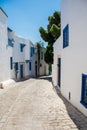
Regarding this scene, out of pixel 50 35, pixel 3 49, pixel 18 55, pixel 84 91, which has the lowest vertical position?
pixel 84 91

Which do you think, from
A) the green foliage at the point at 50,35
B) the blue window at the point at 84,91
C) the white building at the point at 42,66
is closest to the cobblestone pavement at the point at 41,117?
the blue window at the point at 84,91

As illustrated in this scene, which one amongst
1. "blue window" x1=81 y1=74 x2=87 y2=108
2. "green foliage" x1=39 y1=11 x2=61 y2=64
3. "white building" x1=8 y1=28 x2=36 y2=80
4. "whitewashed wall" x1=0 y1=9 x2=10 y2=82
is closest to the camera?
"blue window" x1=81 y1=74 x2=87 y2=108

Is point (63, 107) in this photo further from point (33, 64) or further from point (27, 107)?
point (33, 64)

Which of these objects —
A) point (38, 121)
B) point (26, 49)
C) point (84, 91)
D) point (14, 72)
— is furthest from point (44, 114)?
point (26, 49)

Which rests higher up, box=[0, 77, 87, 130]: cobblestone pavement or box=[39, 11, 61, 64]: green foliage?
box=[39, 11, 61, 64]: green foliage

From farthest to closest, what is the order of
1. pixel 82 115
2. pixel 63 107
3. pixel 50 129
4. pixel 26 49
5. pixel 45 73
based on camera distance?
pixel 45 73
pixel 26 49
pixel 63 107
pixel 82 115
pixel 50 129

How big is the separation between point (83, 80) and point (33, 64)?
21904 mm

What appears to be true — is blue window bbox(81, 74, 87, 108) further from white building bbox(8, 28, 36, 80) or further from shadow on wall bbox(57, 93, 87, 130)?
white building bbox(8, 28, 36, 80)

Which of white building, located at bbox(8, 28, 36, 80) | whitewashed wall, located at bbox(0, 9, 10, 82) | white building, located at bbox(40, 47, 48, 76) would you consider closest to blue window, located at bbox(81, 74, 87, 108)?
whitewashed wall, located at bbox(0, 9, 10, 82)

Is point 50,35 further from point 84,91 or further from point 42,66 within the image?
point 84,91

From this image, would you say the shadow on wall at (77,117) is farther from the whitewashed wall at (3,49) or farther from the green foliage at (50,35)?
the green foliage at (50,35)

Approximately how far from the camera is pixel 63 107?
7066 mm

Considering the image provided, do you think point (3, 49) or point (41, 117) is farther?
point (3, 49)

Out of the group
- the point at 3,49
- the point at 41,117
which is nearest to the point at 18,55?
the point at 3,49
